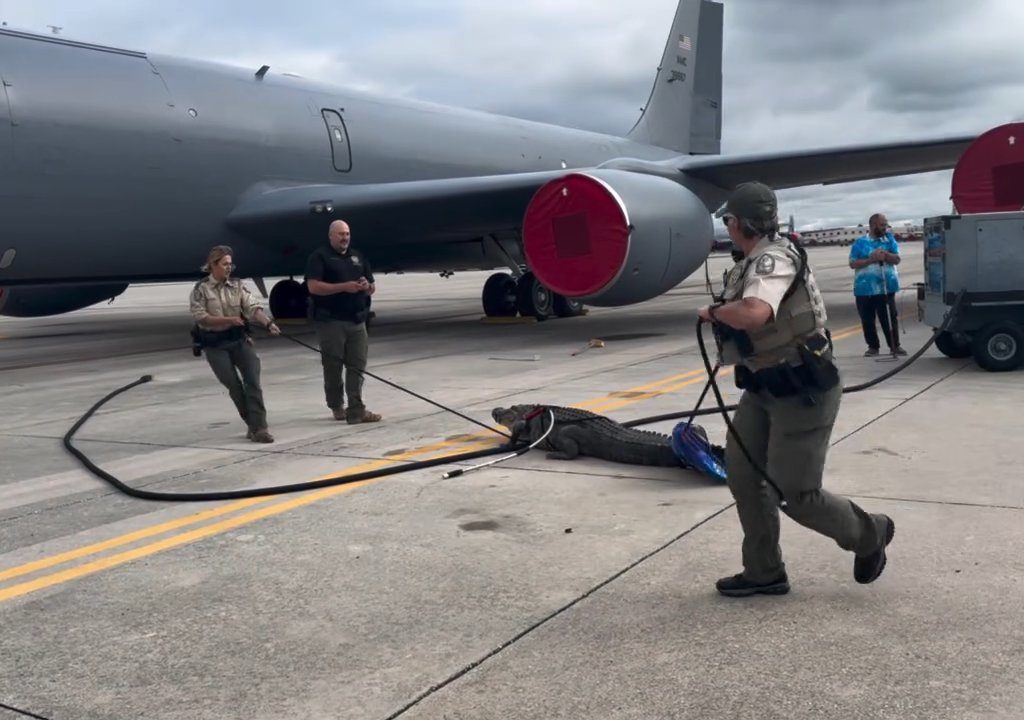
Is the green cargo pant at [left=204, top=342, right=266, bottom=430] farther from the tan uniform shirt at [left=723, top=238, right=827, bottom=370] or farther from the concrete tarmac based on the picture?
the tan uniform shirt at [left=723, top=238, right=827, bottom=370]

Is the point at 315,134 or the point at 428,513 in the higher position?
the point at 315,134

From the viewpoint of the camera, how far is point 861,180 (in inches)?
696

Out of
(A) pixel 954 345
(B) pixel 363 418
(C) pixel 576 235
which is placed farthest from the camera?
(C) pixel 576 235

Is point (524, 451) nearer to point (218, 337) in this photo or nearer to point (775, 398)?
point (218, 337)

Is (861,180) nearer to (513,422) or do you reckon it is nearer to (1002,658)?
(513,422)

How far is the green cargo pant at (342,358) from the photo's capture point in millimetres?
7609

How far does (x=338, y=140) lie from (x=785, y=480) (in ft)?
39.1

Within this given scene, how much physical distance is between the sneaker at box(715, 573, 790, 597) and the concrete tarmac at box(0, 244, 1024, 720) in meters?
0.04

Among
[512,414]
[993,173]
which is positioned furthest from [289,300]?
[512,414]

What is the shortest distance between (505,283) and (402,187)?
13.4 ft

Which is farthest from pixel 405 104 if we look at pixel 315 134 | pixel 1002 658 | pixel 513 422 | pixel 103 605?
pixel 1002 658

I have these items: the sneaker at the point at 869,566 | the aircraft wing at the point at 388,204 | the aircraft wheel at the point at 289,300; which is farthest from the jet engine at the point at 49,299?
the sneaker at the point at 869,566

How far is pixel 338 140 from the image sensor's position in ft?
47.4

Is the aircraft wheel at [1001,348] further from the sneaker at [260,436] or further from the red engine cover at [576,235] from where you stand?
the sneaker at [260,436]
